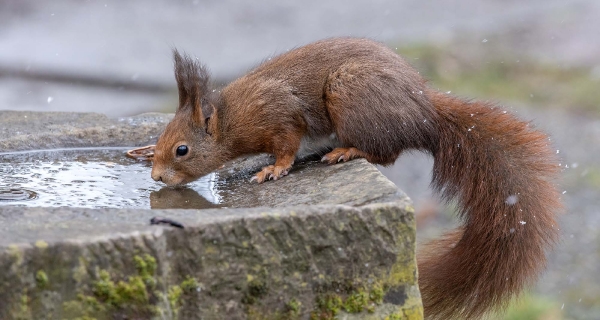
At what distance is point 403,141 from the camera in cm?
369

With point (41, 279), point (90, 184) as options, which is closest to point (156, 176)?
point (90, 184)

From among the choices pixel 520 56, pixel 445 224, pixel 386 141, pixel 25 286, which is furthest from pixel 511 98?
pixel 25 286

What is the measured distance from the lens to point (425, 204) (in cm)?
758

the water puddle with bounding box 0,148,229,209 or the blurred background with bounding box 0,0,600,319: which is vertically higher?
the blurred background with bounding box 0,0,600,319

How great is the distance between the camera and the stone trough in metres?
2.16

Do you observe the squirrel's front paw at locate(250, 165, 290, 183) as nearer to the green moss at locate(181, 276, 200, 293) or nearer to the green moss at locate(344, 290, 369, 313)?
the green moss at locate(344, 290, 369, 313)

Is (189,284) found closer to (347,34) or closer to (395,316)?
(395,316)

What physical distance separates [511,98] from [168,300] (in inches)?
307

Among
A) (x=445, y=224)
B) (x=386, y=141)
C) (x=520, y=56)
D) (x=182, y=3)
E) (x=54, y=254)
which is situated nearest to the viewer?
(x=54, y=254)

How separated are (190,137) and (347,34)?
290 inches

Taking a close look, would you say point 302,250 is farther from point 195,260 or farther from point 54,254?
point 54,254

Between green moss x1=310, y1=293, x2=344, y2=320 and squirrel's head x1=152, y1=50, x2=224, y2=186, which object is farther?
squirrel's head x1=152, y1=50, x2=224, y2=186

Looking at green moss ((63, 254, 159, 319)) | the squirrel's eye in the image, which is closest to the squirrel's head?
the squirrel's eye

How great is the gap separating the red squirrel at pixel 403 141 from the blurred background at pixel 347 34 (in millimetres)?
3380
